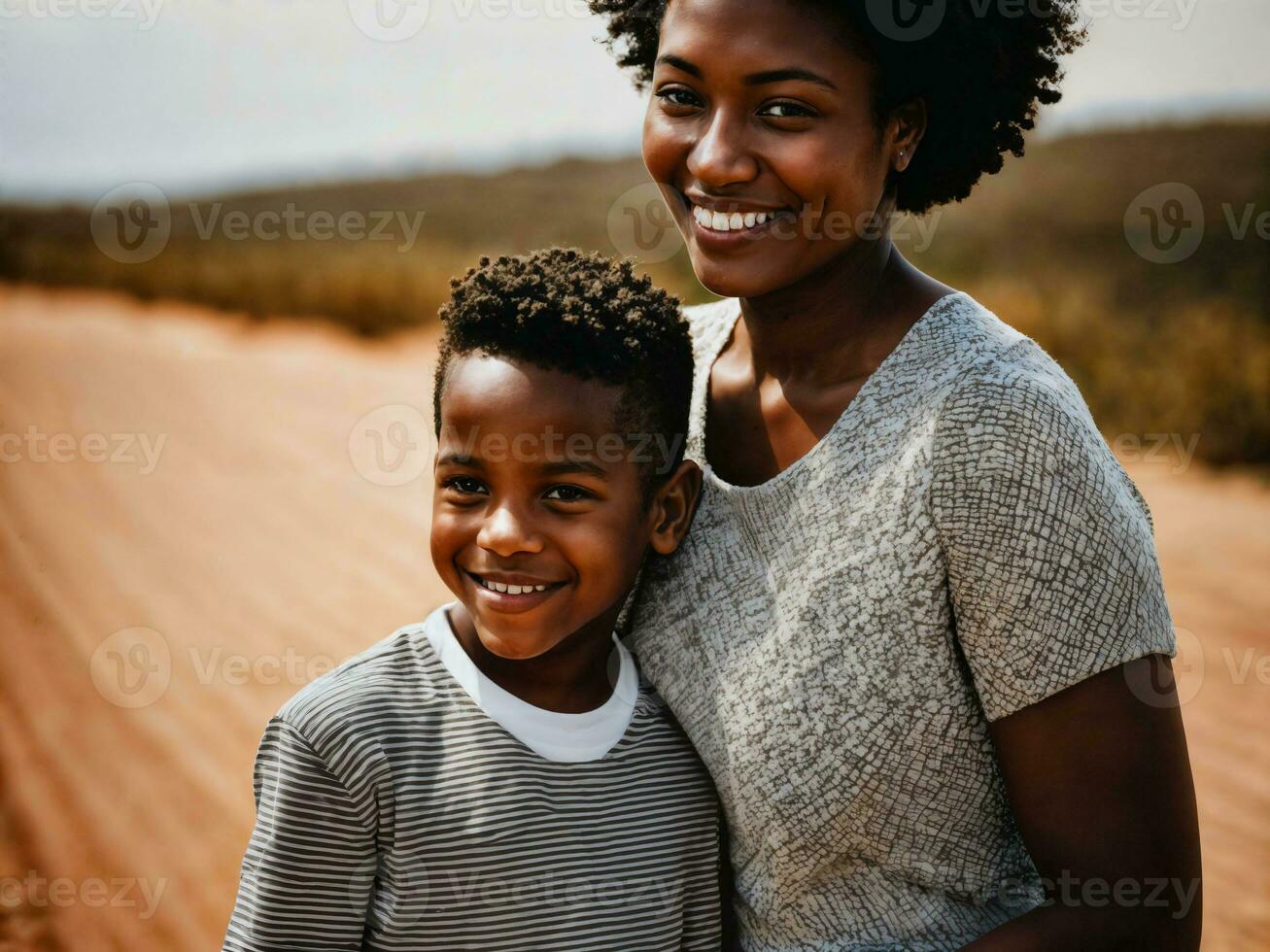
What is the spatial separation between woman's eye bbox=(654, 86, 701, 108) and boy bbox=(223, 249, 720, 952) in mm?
314

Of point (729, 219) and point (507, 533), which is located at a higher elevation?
point (729, 219)

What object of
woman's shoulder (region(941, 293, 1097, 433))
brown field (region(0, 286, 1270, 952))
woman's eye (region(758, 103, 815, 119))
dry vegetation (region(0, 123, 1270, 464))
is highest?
woman's eye (region(758, 103, 815, 119))

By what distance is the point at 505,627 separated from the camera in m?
1.89

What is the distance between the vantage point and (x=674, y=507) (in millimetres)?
2092

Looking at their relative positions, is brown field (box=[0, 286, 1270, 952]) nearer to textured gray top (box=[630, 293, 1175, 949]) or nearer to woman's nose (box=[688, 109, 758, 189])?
textured gray top (box=[630, 293, 1175, 949])

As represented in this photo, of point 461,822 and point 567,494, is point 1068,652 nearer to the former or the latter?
point 567,494

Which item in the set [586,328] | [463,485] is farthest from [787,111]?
[463,485]

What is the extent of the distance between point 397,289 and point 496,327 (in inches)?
556

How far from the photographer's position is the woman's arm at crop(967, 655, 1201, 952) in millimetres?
1651

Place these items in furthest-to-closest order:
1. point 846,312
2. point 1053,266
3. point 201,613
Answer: point 1053,266, point 201,613, point 846,312

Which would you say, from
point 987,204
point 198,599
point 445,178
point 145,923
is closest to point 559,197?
point 445,178

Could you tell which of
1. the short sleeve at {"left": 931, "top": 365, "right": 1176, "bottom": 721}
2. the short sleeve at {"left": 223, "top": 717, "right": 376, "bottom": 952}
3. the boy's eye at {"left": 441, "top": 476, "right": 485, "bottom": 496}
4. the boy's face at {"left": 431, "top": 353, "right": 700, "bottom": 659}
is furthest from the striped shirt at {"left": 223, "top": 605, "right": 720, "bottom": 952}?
the short sleeve at {"left": 931, "top": 365, "right": 1176, "bottom": 721}

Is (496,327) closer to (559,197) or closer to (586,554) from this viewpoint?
(586,554)

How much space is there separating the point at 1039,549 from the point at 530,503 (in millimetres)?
788
